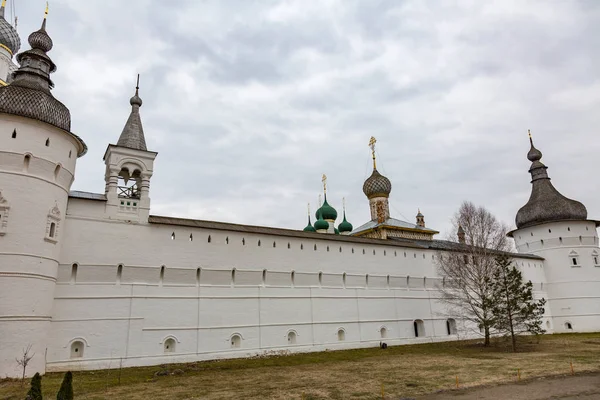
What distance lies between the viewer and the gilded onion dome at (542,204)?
3002cm

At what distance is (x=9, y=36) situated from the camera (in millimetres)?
20297

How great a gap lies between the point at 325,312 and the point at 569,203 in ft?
73.7

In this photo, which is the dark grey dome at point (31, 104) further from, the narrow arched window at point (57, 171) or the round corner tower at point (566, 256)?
the round corner tower at point (566, 256)

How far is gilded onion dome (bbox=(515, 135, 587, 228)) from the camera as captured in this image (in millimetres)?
30016

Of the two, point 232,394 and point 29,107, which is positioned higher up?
point 29,107

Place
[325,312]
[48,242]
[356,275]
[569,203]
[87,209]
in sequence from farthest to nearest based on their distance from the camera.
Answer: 1. [569,203]
2. [356,275]
3. [325,312]
4. [87,209]
5. [48,242]

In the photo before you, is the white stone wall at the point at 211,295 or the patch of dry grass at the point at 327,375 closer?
the patch of dry grass at the point at 327,375

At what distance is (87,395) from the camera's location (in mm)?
10008

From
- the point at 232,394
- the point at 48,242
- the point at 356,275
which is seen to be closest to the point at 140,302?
the point at 48,242

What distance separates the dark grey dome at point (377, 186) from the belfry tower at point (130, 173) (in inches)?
750

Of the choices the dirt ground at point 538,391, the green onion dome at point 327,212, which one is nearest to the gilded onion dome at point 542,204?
the green onion dome at point 327,212

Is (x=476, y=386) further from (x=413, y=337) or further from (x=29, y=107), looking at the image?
(x=29, y=107)

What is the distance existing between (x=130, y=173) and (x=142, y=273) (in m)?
4.23

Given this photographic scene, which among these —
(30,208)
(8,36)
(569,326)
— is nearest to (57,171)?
(30,208)
